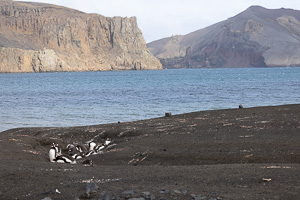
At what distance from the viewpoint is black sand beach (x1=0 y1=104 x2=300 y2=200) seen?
38.2ft

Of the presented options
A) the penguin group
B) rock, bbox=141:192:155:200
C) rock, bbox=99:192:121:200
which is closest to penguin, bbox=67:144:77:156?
the penguin group

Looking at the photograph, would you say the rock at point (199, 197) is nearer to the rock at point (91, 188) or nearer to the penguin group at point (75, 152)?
the rock at point (91, 188)

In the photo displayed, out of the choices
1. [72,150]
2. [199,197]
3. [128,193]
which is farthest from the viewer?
[72,150]

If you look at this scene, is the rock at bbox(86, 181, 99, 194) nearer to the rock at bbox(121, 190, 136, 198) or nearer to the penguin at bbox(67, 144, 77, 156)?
the rock at bbox(121, 190, 136, 198)

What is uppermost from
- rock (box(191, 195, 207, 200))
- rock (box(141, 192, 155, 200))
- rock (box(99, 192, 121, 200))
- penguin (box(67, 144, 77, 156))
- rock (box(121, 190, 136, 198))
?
rock (box(99, 192, 121, 200))

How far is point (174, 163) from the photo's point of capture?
18.1m

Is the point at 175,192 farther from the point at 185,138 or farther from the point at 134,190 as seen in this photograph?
the point at 185,138

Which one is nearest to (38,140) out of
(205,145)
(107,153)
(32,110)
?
(107,153)

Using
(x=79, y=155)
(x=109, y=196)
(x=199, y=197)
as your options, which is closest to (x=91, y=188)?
(x=109, y=196)

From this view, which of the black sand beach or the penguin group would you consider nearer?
the black sand beach

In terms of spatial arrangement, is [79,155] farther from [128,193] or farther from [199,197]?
[199,197]

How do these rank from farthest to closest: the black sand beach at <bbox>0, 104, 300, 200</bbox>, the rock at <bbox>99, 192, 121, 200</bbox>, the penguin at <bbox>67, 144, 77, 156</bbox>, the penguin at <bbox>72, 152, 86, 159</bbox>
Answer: the penguin at <bbox>67, 144, 77, 156</bbox> → the penguin at <bbox>72, 152, 86, 159</bbox> → the black sand beach at <bbox>0, 104, 300, 200</bbox> → the rock at <bbox>99, 192, 121, 200</bbox>

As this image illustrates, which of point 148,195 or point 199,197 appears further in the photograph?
point 199,197

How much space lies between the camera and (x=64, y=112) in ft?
165
